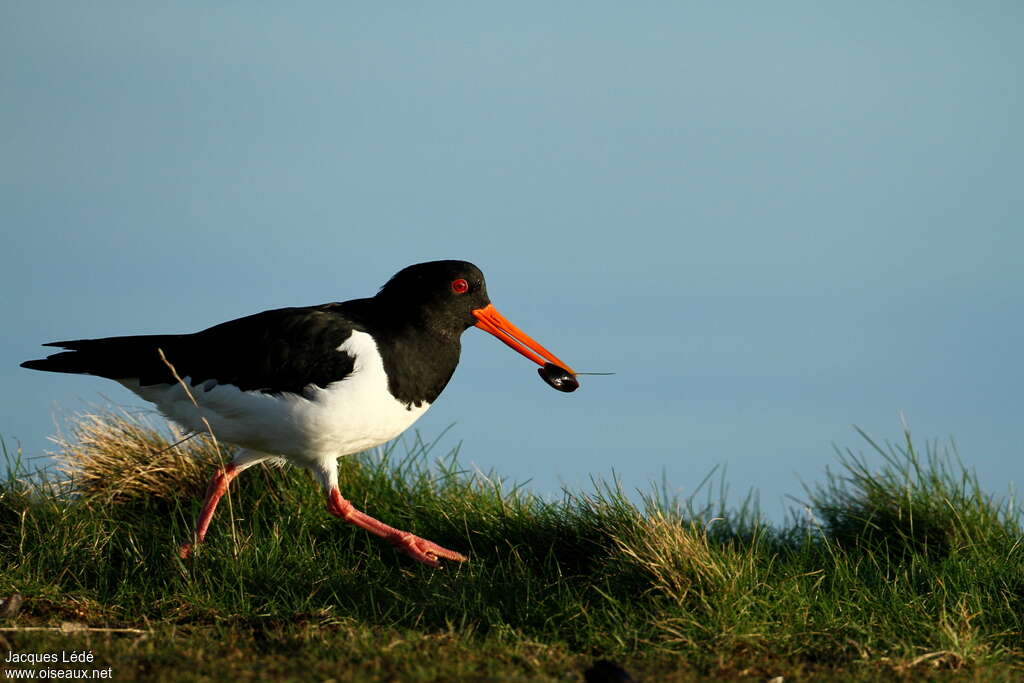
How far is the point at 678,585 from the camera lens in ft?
19.2

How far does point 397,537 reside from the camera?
7199 millimetres

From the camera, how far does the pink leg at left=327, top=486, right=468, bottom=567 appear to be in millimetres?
7090

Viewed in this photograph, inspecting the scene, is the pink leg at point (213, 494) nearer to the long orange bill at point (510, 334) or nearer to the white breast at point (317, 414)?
the white breast at point (317, 414)

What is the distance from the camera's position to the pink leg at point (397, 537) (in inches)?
279

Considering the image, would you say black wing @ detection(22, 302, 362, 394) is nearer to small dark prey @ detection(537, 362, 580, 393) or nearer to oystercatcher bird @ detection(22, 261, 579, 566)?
oystercatcher bird @ detection(22, 261, 579, 566)

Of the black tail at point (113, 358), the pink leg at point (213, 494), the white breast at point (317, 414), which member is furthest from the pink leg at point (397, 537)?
the black tail at point (113, 358)

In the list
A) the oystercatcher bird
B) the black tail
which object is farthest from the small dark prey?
the black tail

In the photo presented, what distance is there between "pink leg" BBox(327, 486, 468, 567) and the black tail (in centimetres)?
160

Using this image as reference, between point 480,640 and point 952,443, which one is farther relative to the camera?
point 952,443

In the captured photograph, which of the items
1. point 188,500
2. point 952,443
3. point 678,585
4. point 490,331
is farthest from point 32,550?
point 952,443

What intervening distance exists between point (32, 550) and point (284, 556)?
1.95 m

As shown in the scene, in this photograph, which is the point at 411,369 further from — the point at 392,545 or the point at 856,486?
the point at 856,486

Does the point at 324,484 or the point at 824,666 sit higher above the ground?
the point at 324,484

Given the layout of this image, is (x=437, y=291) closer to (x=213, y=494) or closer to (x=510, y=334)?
(x=510, y=334)
